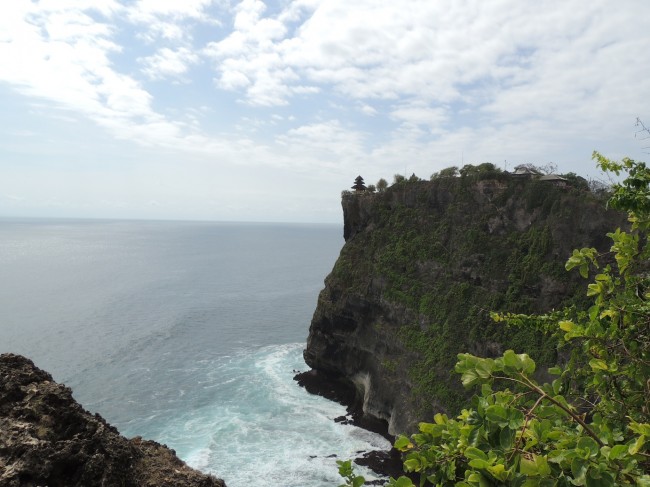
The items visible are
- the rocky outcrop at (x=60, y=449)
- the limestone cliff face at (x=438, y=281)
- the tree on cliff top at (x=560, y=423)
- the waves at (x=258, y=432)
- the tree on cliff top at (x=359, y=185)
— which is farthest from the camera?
the tree on cliff top at (x=359, y=185)

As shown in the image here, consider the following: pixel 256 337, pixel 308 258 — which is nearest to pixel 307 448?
pixel 256 337

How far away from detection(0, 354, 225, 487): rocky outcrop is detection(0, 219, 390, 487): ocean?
2266 cm

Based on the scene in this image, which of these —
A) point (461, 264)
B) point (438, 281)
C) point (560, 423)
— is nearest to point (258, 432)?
point (438, 281)

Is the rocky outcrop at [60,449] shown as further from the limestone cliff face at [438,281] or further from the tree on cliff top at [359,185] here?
the tree on cliff top at [359,185]

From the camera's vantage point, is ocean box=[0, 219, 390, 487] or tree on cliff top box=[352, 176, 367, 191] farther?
tree on cliff top box=[352, 176, 367, 191]

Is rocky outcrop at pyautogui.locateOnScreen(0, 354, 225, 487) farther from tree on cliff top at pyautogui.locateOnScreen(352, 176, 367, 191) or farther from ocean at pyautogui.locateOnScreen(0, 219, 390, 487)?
tree on cliff top at pyautogui.locateOnScreen(352, 176, 367, 191)

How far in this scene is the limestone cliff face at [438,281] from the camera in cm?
3206

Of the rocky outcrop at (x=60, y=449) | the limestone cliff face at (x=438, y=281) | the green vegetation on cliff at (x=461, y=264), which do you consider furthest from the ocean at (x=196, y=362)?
the rocky outcrop at (x=60, y=449)

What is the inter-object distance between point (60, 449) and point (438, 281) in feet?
110

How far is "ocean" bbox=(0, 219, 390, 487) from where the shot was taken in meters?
34.5

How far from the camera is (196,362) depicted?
52750 millimetres

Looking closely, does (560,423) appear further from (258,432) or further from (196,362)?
(196,362)

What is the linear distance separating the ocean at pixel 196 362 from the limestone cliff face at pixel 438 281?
19.9 feet

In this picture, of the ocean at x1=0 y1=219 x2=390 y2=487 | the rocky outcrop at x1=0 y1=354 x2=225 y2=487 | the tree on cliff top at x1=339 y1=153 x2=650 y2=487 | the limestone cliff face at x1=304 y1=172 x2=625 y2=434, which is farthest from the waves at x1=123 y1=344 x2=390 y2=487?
the tree on cliff top at x1=339 y1=153 x2=650 y2=487
